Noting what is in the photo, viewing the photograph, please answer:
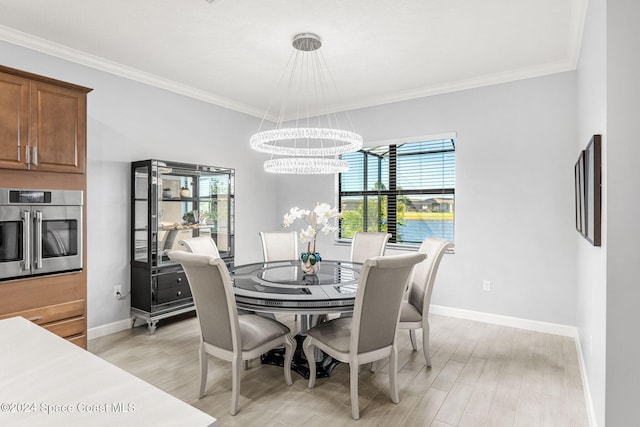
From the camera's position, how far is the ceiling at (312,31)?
2.62m

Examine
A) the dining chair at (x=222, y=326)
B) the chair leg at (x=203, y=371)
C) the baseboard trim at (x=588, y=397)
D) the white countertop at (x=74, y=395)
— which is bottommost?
the baseboard trim at (x=588, y=397)

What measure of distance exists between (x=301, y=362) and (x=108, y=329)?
6.85ft

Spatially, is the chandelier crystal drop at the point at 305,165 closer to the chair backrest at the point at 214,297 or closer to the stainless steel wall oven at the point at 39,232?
the chair backrest at the point at 214,297

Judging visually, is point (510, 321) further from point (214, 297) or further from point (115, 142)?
point (115, 142)

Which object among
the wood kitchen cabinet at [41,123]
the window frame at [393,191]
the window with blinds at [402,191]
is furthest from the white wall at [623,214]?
the wood kitchen cabinet at [41,123]

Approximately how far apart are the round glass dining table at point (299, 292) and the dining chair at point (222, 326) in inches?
6.4

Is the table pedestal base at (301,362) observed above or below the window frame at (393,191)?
below

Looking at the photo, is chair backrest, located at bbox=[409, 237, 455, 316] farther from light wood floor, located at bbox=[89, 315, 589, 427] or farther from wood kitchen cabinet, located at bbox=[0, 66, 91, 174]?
wood kitchen cabinet, located at bbox=[0, 66, 91, 174]

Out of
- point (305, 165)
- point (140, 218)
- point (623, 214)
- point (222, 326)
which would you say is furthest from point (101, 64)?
point (623, 214)

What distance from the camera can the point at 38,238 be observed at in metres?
2.69

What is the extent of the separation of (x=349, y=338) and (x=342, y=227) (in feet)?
9.59

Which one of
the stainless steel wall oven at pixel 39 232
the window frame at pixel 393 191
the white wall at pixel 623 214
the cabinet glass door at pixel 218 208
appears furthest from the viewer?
the window frame at pixel 393 191

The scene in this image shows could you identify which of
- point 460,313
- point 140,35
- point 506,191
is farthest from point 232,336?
point 506,191

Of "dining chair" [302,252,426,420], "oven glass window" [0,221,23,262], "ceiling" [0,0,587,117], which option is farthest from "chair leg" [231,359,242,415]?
"ceiling" [0,0,587,117]
